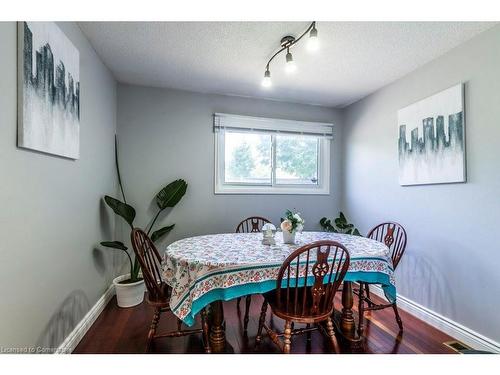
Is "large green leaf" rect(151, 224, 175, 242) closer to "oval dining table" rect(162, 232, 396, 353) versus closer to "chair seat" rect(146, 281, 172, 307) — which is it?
"oval dining table" rect(162, 232, 396, 353)

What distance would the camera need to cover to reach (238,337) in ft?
6.59

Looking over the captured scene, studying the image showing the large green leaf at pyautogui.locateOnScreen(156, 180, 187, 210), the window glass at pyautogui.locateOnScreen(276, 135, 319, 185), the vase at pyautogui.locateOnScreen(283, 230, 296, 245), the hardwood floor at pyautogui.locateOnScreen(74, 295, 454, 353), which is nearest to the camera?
the hardwood floor at pyautogui.locateOnScreen(74, 295, 454, 353)

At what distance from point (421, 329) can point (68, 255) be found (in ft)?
9.64

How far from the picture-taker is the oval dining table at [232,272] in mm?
1523

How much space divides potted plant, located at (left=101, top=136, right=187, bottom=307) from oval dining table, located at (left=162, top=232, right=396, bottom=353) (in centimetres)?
82

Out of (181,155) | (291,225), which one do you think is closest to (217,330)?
(291,225)

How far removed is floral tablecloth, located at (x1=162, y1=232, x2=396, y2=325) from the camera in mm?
1520

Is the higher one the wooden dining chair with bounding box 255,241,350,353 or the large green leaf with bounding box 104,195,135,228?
the large green leaf with bounding box 104,195,135,228

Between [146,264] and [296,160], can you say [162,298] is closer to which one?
[146,264]

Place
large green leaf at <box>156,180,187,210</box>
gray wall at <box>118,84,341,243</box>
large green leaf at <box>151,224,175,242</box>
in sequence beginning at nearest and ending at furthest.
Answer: large green leaf at <box>151,224,175,242</box>, large green leaf at <box>156,180,187,210</box>, gray wall at <box>118,84,341,243</box>

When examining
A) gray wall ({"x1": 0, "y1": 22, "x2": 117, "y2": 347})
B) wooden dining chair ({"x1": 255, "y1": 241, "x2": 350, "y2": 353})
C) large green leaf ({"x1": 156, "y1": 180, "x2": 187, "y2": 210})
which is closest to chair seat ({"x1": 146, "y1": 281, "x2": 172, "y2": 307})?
gray wall ({"x1": 0, "y1": 22, "x2": 117, "y2": 347})

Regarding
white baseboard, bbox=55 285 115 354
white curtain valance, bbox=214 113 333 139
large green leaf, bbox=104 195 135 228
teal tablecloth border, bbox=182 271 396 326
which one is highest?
white curtain valance, bbox=214 113 333 139
